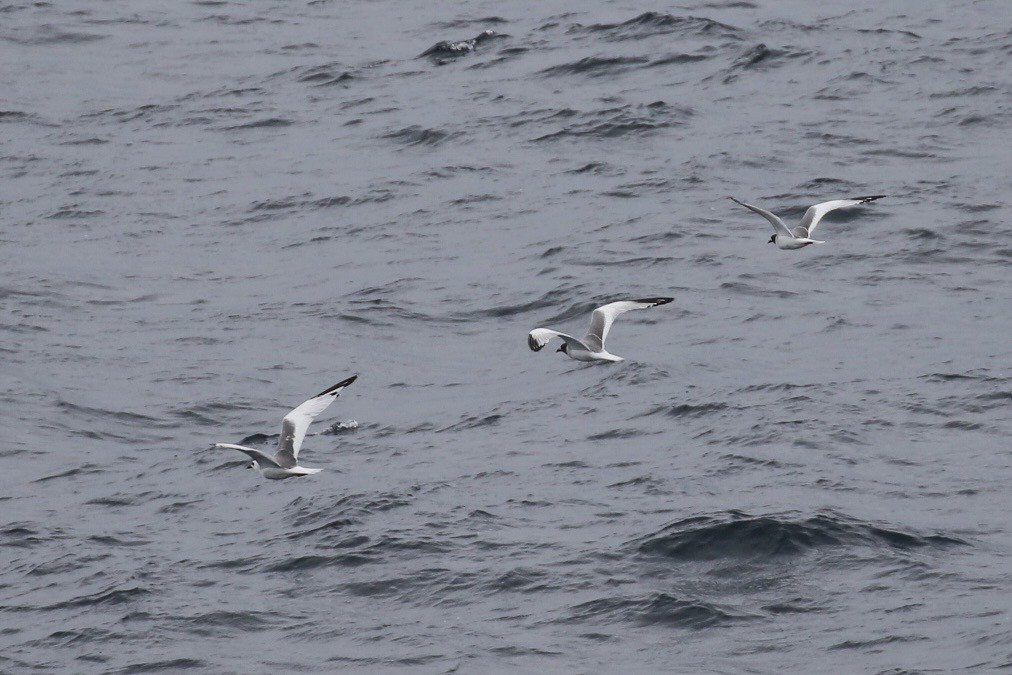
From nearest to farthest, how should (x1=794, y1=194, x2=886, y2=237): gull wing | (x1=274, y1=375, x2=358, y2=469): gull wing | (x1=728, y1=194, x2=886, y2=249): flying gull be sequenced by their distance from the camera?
(x1=274, y1=375, x2=358, y2=469): gull wing
(x1=728, y1=194, x2=886, y2=249): flying gull
(x1=794, y1=194, x2=886, y2=237): gull wing

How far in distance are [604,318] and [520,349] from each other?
462cm

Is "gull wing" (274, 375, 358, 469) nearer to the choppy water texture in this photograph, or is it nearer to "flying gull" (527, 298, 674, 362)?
the choppy water texture

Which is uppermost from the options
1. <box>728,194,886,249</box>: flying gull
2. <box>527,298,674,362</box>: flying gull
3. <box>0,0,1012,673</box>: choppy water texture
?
<box>728,194,886,249</box>: flying gull

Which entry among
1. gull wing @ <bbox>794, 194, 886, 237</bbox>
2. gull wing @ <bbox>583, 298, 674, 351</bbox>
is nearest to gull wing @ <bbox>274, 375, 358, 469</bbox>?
gull wing @ <bbox>583, 298, 674, 351</bbox>

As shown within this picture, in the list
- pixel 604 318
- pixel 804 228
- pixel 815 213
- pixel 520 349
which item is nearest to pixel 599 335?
pixel 604 318

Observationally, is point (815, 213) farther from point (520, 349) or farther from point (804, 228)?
point (520, 349)

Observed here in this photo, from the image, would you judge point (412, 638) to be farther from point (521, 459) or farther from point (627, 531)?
point (521, 459)

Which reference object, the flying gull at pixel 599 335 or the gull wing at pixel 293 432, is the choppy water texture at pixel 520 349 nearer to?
the gull wing at pixel 293 432

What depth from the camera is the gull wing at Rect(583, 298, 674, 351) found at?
64.5 feet

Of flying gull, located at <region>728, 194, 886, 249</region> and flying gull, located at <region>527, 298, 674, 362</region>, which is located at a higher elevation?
flying gull, located at <region>728, 194, 886, 249</region>

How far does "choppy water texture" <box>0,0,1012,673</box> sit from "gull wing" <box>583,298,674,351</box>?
1.79 meters

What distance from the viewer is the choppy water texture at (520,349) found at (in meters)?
17.7

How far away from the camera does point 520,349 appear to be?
2444cm

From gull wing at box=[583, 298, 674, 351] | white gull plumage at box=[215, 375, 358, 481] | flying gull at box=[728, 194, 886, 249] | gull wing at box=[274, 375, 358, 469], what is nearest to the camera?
white gull plumage at box=[215, 375, 358, 481]
